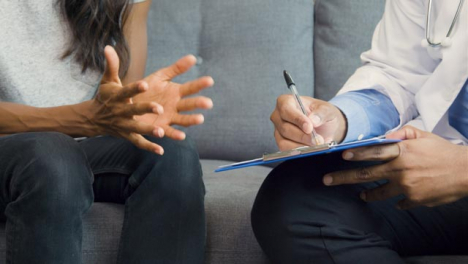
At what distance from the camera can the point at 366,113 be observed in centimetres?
129

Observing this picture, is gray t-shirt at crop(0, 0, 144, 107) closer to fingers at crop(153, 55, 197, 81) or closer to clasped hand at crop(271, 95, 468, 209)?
fingers at crop(153, 55, 197, 81)

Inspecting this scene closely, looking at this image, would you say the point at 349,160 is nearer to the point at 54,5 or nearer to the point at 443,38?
the point at 443,38

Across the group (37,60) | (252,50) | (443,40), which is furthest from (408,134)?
(252,50)

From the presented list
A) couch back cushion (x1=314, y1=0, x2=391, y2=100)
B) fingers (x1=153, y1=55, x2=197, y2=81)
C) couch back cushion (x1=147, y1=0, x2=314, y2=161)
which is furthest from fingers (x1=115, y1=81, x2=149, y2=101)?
couch back cushion (x1=314, y1=0, x2=391, y2=100)

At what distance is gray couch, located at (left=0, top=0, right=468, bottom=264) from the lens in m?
1.98

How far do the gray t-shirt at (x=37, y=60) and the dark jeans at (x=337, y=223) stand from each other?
0.58 metres

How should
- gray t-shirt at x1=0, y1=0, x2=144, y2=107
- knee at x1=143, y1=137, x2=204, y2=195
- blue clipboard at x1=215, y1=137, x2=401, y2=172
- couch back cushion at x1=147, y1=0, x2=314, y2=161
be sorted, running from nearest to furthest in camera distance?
blue clipboard at x1=215, y1=137, x2=401, y2=172 < knee at x1=143, y1=137, x2=204, y2=195 < gray t-shirt at x1=0, y1=0, x2=144, y2=107 < couch back cushion at x1=147, y1=0, x2=314, y2=161

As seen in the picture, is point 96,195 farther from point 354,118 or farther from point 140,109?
point 354,118

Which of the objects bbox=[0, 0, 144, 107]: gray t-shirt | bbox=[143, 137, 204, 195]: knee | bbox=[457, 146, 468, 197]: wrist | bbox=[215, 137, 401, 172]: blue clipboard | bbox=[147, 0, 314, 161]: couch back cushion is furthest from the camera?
bbox=[147, 0, 314, 161]: couch back cushion

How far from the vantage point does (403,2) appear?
4.70 ft

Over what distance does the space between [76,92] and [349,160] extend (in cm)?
70

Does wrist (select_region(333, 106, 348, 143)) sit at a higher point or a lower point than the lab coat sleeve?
lower

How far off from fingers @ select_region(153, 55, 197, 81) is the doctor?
0.57 ft

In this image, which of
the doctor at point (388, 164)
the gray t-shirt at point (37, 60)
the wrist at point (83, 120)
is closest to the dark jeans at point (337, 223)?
the doctor at point (388, 164)
